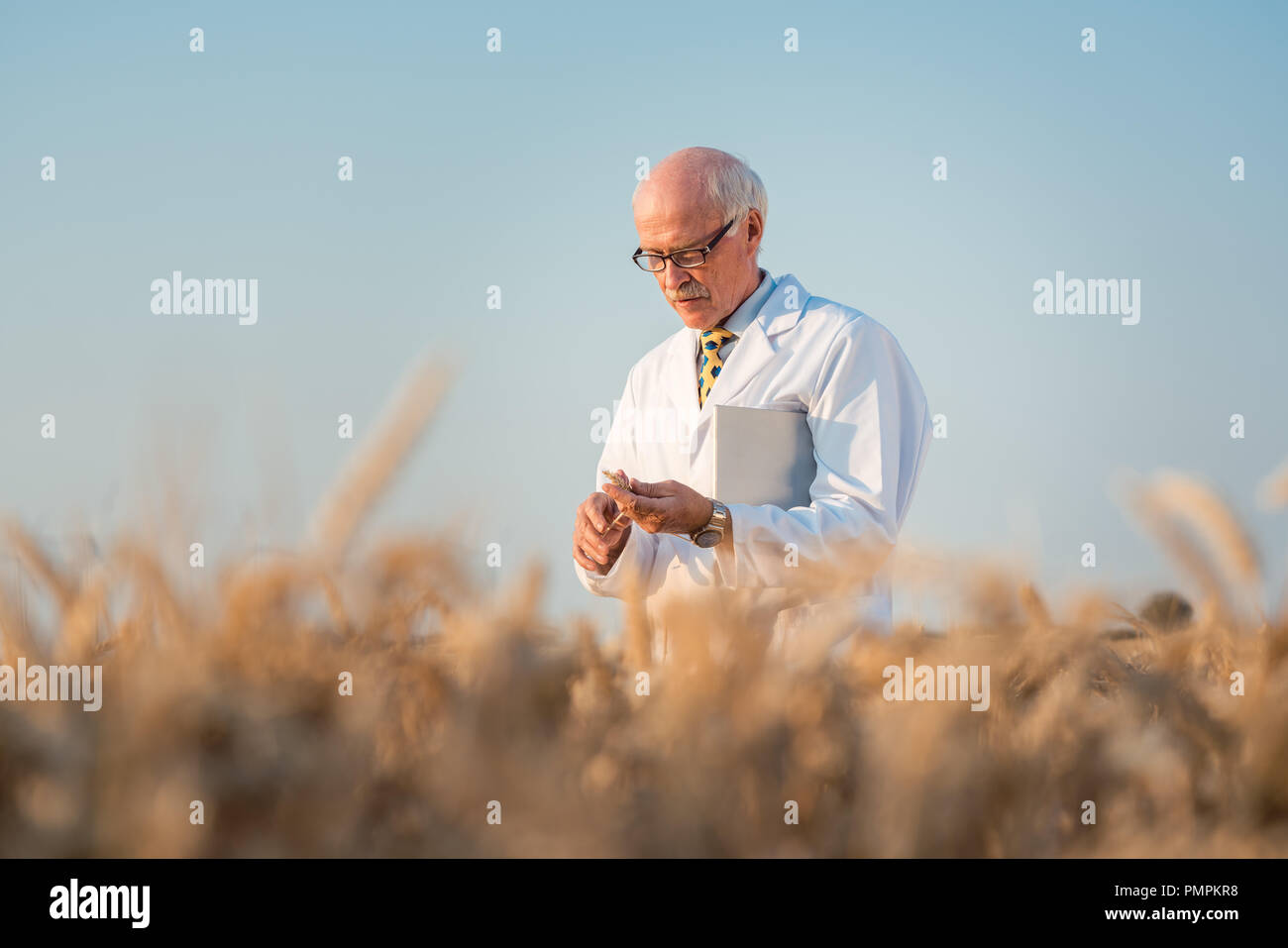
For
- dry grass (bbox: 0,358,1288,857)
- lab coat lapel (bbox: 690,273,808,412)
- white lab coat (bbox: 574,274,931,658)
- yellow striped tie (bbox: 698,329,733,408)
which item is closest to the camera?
dry grass (bbox: 0,358,1288,857)

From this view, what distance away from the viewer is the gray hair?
2.51 m

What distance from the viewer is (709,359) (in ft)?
8.68

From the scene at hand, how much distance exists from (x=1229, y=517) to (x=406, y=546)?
108cm

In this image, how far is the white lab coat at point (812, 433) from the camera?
182cm

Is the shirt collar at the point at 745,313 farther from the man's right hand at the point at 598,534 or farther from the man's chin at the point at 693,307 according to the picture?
the man's right hand at the point at 598,534

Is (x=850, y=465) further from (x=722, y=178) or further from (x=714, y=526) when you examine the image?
(x=722, y=178)

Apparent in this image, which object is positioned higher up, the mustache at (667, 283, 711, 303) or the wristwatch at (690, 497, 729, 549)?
the mustache at (667, 283, 711, 303)

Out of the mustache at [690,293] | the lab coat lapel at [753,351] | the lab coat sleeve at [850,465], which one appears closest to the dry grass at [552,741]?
the lab coat sleeve at [850,465]

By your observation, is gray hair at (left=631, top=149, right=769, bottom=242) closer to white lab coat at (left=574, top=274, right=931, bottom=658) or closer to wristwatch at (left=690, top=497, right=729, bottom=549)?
white lab coat at (left=574, top=274, right=931, bottom=658)

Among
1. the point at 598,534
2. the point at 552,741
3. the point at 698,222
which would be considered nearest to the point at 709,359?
the point at 698,222

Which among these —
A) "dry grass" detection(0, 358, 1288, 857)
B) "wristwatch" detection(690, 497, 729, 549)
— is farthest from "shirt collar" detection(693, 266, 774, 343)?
"dry grass" detection(0, 358, 1288, 857)

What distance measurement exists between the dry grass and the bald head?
1.90m

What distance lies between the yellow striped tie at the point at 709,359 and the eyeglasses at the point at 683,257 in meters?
0.22

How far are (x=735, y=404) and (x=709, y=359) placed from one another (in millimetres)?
208
